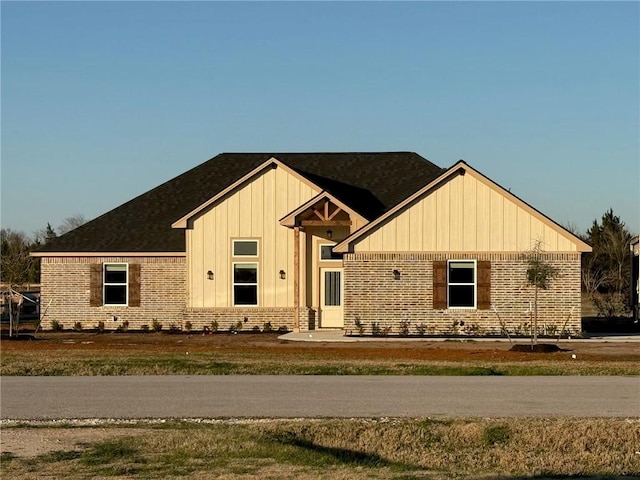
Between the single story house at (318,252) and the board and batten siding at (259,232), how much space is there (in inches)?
1.7

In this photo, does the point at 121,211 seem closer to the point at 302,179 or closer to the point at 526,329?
the point at 302,179

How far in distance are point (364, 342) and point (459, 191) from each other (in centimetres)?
537

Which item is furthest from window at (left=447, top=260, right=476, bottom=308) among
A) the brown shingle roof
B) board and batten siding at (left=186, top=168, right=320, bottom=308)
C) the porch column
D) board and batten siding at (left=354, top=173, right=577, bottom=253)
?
board and batten siding at (left=186, top=168, right=320, bottom=308)

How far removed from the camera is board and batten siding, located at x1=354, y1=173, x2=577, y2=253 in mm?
30938

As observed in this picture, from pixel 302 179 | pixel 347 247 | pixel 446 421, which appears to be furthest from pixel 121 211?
pixel 446 421

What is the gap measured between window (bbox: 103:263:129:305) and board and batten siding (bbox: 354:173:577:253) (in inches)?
Answer: 352

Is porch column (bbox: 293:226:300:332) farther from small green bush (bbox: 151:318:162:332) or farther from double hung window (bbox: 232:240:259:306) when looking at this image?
small green bush (bbox: 151:318:162:332)

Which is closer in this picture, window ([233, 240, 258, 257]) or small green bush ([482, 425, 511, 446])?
small green bush ([482, 425, 511, 446])

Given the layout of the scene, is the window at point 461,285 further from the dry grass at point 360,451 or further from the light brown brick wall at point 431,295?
the dry grass at point 360,451

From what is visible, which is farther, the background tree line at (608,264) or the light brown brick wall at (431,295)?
the background tree line at (608,264)

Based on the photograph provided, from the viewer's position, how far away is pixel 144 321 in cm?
3553

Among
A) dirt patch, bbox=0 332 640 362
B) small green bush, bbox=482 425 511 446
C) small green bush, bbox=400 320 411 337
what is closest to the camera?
small green bush, bbox=482 425 511 446

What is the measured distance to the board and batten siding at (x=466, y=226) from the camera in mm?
30938

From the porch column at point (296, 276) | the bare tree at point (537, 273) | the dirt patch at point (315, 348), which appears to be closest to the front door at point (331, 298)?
the porch column at point (296, 276)
